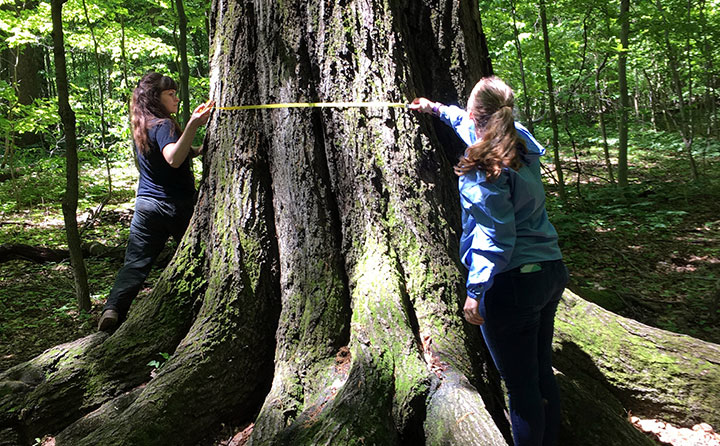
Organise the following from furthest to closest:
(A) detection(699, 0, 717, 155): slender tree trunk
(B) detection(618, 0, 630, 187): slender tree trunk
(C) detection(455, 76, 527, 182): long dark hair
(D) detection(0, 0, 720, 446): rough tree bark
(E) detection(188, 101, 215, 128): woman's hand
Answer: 1. (B) detection(618, 0, 630, 187): slender tree trunk
2. (A) detection(699, 0, 717, 155): slender tree trunk
3. (E) detection(188, 101, 215, 128): woman's hand
4. (D) detection(0, 0, 720, 446): rough tree bark
5. (C) detection(455, 76, 527, 182): long dark hair

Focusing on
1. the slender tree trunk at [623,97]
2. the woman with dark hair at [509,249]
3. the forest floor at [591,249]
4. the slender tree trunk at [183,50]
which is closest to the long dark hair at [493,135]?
the woman with dark hair at [509,249]

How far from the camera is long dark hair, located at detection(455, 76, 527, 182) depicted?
5.92ft

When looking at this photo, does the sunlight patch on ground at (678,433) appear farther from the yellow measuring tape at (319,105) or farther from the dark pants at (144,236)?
the dark pants at (144,236)

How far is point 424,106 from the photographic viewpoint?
8.55 ft

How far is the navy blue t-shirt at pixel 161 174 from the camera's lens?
3.12 m

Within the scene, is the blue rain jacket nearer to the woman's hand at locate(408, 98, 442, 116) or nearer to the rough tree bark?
the rough tree bark

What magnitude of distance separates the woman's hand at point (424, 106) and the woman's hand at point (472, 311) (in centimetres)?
117

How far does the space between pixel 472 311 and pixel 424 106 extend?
1.24 meters

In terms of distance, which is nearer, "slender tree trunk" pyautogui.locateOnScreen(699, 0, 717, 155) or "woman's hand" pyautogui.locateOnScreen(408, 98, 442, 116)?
"woman's hand" pyautogui.locateOnScreen(408, 98, 442, 116)

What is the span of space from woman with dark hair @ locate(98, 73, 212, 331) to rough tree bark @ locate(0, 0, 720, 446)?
35 cm

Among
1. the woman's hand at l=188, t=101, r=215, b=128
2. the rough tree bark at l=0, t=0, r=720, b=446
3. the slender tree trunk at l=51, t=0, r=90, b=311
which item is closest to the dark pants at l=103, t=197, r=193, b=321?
the rough tree bark at l=0, t=0, r=720, b=446

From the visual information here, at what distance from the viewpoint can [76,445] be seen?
2.34 m

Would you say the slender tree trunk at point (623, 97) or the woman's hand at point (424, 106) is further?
the slender tree trunk at point (623, 97)

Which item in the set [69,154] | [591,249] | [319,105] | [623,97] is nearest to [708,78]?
[623,97]
